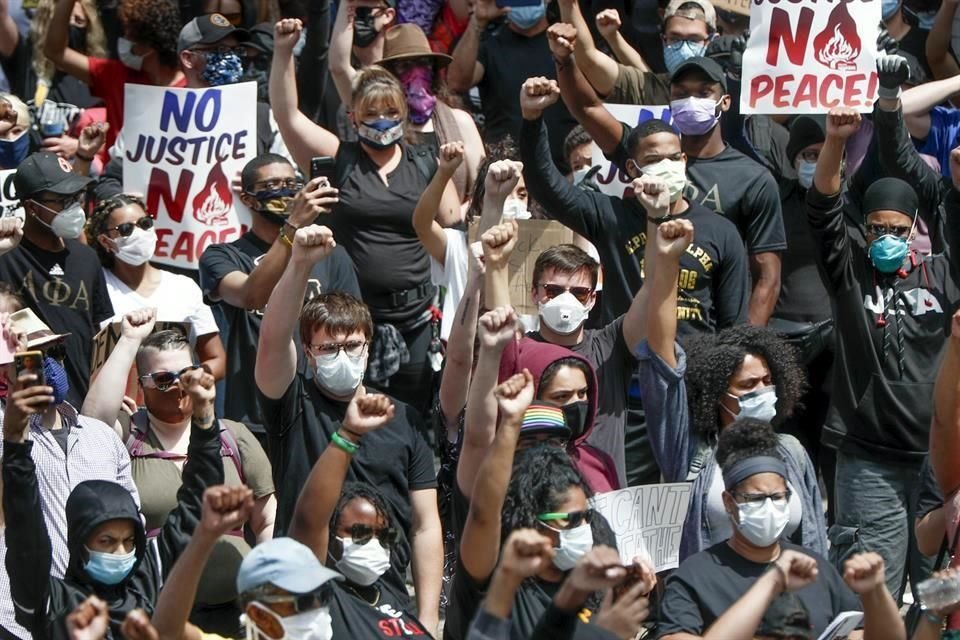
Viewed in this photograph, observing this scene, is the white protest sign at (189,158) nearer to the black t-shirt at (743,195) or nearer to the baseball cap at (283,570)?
the black t-shirt at (743,195)

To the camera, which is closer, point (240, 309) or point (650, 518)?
point (650, 518)

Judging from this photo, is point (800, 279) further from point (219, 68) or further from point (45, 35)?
point (45, 35)

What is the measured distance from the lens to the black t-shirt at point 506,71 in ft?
37.2

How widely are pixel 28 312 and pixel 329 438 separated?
4.64 feet

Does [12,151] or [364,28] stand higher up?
[364,28]

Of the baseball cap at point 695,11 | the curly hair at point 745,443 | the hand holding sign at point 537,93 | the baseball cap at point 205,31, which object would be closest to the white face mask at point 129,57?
the baseball cap at point 205,31

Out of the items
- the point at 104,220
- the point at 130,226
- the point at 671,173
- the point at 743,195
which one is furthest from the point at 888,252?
the point at 104,220

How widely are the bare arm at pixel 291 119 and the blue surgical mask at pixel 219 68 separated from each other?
0.81 meters

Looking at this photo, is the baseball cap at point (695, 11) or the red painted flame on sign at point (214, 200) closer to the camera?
the red painted flame on sign at point (214, 200)

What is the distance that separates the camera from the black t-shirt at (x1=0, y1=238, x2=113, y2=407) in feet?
29.7

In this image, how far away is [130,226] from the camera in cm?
929

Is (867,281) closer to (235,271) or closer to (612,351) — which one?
(612,351)

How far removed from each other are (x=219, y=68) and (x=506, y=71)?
1.62 metres

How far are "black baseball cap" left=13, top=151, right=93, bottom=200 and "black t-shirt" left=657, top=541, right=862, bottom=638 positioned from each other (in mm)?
3514
